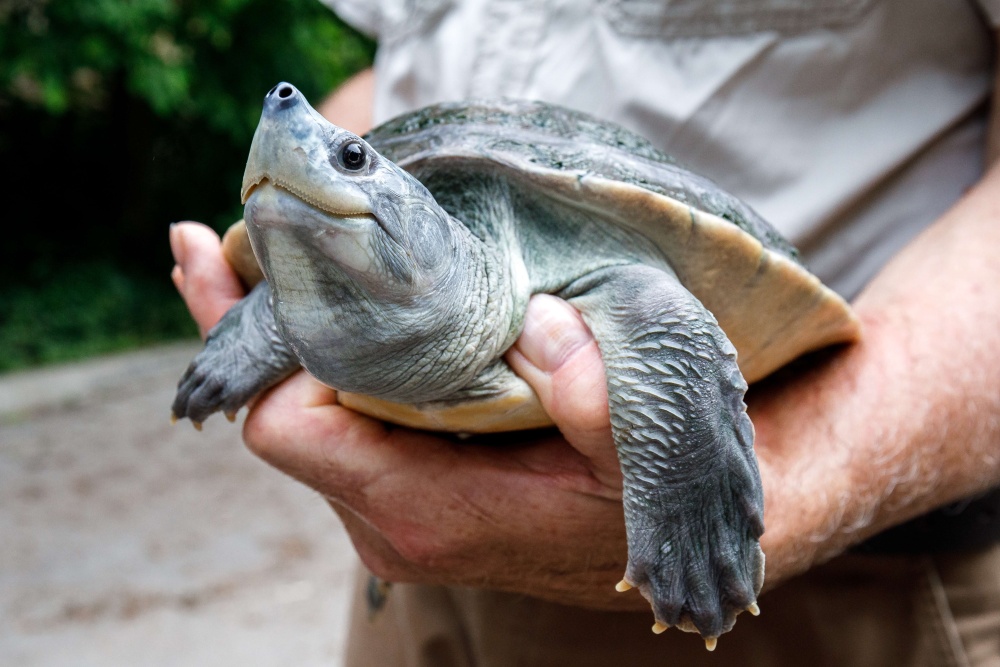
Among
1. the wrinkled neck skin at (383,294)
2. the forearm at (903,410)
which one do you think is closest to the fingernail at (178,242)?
the wrinkled neck skin at (383,294)

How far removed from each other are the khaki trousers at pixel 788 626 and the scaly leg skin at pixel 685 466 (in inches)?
22.4

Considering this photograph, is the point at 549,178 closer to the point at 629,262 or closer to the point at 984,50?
the point at 629,262

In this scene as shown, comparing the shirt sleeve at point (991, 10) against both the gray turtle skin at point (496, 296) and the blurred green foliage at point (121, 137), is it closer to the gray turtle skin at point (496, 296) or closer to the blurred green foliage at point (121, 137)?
the gray turtle skin at point (496, 296)

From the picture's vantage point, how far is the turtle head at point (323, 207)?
0.89 metres

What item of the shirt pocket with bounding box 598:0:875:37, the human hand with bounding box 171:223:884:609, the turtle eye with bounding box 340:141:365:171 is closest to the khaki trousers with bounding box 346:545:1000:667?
the human hand with bounding box 171:223:884:609

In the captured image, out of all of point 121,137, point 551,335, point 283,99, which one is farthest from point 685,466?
point 121,137

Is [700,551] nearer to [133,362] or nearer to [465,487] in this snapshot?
[465,487]

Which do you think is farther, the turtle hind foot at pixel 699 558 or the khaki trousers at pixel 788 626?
the khaki trousers at pixel 788 626

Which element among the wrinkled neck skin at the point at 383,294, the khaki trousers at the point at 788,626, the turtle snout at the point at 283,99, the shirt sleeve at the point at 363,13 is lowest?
the khaki trousers at the point at 788,626

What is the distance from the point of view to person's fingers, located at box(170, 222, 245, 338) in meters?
1.42

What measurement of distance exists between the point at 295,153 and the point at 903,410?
3.23 feet

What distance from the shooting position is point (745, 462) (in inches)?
41.6

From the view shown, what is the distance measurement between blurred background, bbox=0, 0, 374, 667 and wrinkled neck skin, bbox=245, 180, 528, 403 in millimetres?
2555

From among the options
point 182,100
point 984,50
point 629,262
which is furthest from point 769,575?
point 182,100
